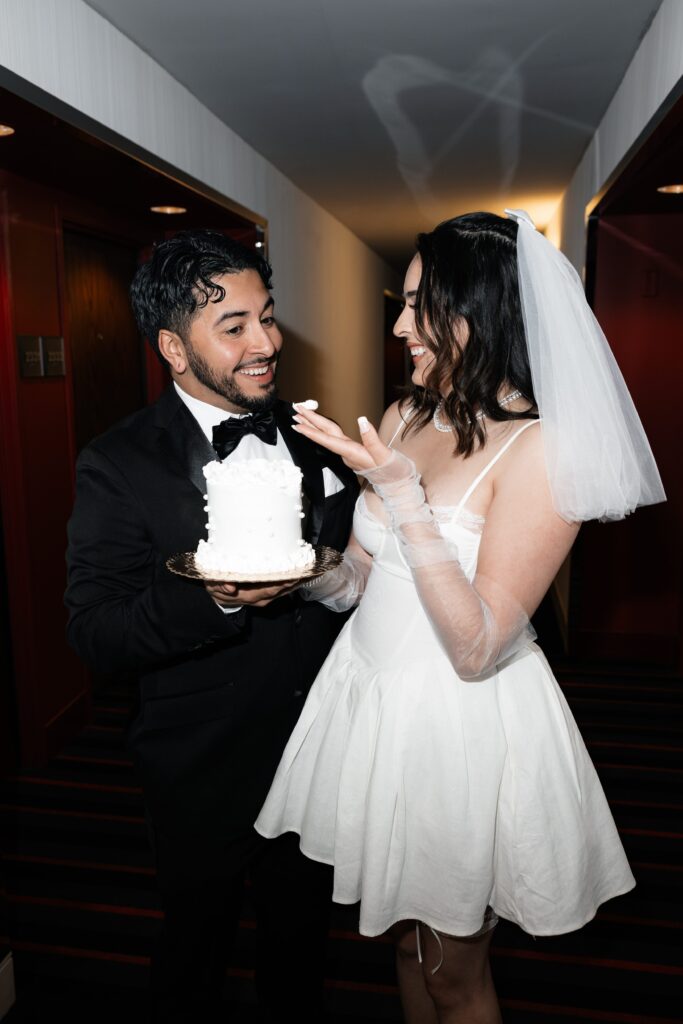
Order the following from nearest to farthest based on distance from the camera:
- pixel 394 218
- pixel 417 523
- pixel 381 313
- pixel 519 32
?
pixel 417 523 < pixel 519 32 < pixel 394 218 < pixel 381 313

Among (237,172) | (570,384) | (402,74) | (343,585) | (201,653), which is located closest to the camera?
(570,384)

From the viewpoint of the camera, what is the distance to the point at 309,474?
2.00m

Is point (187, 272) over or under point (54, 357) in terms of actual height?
over

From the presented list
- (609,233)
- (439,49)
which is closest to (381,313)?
(609,233)

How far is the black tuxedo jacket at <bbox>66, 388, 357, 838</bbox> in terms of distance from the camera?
169 centimetres

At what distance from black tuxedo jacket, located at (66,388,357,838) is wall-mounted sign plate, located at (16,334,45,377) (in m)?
1.70

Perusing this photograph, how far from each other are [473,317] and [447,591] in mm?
595

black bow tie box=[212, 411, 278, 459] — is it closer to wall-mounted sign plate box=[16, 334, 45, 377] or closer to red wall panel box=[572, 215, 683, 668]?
wall-mounted sign plate box=[16, 334, 45, 377]

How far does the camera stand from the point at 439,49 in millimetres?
3215

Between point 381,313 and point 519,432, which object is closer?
point 519,432

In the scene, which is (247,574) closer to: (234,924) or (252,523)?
(252,523)

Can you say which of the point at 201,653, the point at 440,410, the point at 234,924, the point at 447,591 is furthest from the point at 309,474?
the point at 234,924

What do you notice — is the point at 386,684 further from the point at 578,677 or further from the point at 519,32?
the point at 578,677

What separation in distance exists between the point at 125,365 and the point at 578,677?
309cm
